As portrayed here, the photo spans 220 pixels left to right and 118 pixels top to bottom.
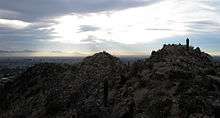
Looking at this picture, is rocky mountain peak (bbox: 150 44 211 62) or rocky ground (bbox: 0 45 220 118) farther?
rocky mountain peak (bbox: 150 44 211 62)

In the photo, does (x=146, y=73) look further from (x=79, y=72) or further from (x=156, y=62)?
(x=79, y=72)

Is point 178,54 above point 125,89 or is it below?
above

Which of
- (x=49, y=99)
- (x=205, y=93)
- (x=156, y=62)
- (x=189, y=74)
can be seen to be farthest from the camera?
(x=49, y=99)

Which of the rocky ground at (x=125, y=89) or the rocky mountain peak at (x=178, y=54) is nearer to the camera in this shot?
the rocky ground at (x=125, y=89)

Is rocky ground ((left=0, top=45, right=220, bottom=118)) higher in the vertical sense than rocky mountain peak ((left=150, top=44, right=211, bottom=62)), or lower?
lower

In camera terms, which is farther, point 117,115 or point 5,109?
point 5,109

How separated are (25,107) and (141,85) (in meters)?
14.1

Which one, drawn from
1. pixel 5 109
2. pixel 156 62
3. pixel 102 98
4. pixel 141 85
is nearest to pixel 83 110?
pixel 102 98

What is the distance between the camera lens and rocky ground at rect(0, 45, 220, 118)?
31459mm

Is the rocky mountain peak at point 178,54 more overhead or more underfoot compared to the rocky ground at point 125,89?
more overhead

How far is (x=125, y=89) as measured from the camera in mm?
36938

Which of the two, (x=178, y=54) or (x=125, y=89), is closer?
(x=125, y=89)

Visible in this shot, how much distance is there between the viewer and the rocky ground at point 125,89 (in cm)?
3146

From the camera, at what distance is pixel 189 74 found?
35.5 meters
